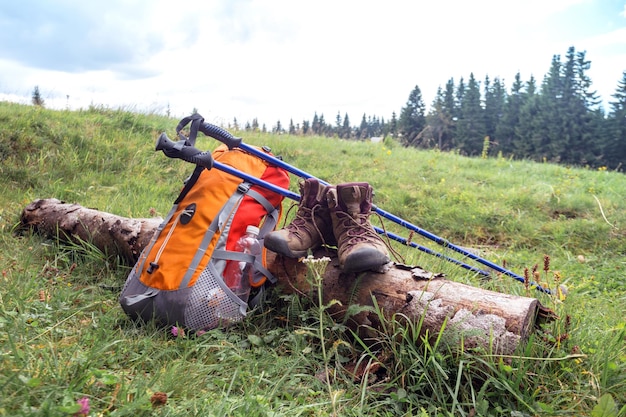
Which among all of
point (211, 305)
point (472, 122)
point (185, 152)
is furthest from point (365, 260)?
point (472, 122)

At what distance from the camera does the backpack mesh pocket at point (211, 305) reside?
202cm

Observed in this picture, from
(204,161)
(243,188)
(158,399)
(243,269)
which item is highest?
(204,161)

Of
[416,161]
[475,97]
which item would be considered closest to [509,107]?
[475,97]

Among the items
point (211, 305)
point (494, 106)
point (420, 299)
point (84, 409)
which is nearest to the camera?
point (84, 409)

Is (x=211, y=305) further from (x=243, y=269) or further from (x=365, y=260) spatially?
(x=365, y=260)

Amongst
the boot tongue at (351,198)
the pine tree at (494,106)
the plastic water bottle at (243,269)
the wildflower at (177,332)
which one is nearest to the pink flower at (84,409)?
the wildflower at (177,332)

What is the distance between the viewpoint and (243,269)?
2217 millimetres

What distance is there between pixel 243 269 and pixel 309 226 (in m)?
0.42

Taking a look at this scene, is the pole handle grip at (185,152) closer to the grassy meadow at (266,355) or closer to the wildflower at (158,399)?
the grassy meadow at (266,355)

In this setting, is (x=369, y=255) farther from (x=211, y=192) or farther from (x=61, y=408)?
(x=61, y=408)

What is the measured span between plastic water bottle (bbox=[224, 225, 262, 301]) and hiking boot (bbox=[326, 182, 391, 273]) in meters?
0.45

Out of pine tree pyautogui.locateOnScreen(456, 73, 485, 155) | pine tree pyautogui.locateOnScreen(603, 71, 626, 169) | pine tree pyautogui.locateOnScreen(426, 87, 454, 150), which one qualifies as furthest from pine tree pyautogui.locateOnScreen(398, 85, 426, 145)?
pine tree pyautogui.locateOnScreen(603, 71, 626, 169)

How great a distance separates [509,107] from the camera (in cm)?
5331

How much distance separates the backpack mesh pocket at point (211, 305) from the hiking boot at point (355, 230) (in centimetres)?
59
